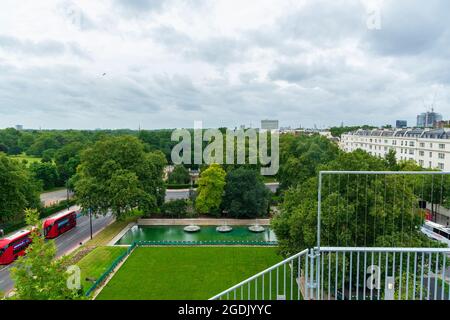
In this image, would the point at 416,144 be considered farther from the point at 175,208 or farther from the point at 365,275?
the point at 365,275

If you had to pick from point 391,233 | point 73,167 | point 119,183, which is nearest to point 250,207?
point 119,183

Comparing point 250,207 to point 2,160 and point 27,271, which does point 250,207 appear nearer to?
point 2,160

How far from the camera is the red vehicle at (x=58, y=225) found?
21.1 m

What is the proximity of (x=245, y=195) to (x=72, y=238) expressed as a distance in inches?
485

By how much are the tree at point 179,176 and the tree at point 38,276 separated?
3219 centimetres

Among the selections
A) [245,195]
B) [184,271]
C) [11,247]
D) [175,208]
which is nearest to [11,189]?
[11,247]

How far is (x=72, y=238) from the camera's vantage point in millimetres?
21531

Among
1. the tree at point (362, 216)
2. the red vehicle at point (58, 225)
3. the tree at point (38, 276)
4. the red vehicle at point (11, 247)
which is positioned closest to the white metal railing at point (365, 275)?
the tree at point (362, 216)

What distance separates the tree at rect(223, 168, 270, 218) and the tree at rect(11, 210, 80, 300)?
18949 millimetres

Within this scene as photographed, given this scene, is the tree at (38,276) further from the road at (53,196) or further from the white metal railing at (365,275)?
the road at (53,196)

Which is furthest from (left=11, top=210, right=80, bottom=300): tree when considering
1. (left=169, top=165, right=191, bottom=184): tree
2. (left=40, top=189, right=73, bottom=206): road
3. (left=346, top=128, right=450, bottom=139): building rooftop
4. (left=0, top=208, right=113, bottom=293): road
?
(left=346, top=128, right=450, bottom=139): building rooftop

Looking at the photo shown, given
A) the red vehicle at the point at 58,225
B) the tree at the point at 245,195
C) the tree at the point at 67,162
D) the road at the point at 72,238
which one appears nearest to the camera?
the road at the point at 72,238

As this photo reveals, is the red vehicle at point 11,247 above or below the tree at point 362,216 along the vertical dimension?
below
